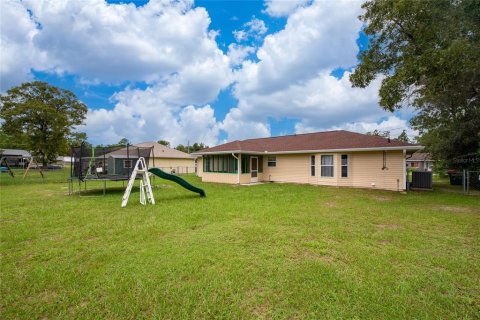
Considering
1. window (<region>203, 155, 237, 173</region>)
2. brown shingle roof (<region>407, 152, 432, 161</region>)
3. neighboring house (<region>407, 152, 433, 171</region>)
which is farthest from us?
neighboring house (<region>407, 152, 433, 171</region>)

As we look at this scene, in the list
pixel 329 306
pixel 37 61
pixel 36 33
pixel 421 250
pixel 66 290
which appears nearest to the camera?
pixel 329 306

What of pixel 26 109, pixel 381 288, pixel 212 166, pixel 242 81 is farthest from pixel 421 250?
pixel 26 109

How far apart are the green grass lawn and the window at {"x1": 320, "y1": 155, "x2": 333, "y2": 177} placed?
8.12 metres

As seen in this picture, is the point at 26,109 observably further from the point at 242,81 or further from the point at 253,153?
the point at 253,153

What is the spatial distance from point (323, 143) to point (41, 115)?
34.6 meters

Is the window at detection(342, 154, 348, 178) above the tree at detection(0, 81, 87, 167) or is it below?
below

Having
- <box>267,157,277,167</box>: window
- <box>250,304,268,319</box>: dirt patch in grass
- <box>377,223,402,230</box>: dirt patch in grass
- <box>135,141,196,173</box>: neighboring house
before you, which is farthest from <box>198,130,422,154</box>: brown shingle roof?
<box>135,141,196,173</box>: neighboring house

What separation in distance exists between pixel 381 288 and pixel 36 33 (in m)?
17.1

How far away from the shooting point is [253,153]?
16.4 m

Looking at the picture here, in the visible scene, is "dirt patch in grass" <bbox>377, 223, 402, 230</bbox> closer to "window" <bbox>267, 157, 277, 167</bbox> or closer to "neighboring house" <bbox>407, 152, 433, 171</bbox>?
"window" <bbox>267, 157, 277, 167</bbox>

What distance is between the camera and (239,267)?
3.46m

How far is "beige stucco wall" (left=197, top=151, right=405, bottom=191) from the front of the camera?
1277 centimetres

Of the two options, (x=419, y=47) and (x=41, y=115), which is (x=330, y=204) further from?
(x=41, y=115)

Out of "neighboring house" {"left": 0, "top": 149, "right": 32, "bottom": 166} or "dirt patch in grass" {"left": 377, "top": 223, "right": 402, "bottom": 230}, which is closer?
"dirt patch in grass" {"left": 377, "top": 223, "right": 402, "bottom": 230}
